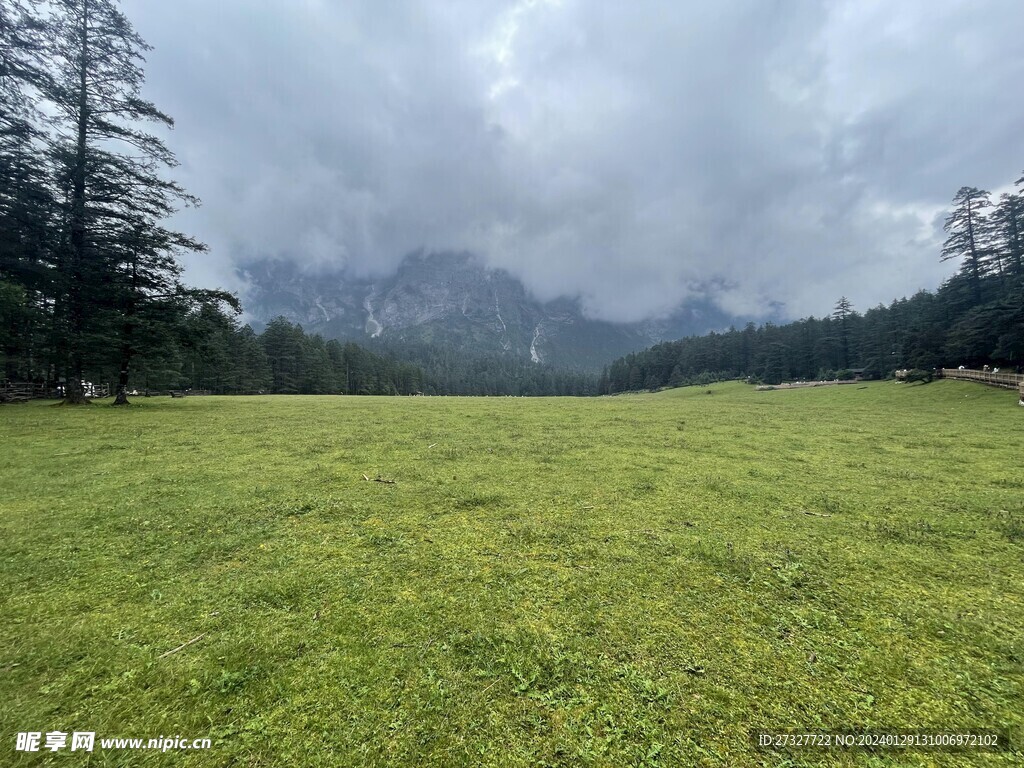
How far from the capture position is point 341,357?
91.9m

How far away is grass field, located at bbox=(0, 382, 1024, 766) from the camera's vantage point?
2627mm

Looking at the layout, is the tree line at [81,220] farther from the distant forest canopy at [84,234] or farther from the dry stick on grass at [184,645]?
the dry stick on grass at [184,645]

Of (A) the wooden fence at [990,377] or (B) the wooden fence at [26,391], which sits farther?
(A) the wooden fence at [990,377]

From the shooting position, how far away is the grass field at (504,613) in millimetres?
2627

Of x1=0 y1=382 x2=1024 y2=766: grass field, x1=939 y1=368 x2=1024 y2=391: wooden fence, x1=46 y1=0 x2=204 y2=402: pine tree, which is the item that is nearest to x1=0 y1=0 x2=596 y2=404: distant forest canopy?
x1=46 y1=0 x2=204 y2=402: pine tree

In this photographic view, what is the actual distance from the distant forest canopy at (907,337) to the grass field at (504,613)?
138 feet

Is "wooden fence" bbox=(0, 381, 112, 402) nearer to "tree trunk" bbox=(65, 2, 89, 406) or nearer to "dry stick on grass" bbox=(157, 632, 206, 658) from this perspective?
"tree trunk" bbox=(65, 2, 89, 406)

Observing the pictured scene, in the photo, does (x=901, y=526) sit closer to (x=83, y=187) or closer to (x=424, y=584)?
(x=424, y=584)

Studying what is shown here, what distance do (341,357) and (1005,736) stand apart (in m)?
99.6

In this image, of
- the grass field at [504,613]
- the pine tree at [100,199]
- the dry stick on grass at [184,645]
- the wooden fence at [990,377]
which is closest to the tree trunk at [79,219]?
the pine tree at [100,199]

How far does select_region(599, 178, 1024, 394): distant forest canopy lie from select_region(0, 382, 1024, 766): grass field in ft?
138

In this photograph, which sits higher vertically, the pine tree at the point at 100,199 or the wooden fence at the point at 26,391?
the pine tree at the point at 100,199

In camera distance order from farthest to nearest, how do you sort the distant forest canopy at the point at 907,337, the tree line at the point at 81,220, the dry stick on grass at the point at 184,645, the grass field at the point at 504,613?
the distant forest canopy at the point at 907,337, the tree line at the point at 81,220, the dry stick on grass at the point at 184,645, the grass field at the point at 504,613

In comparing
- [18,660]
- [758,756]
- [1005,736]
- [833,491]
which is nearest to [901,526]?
[833,491]
